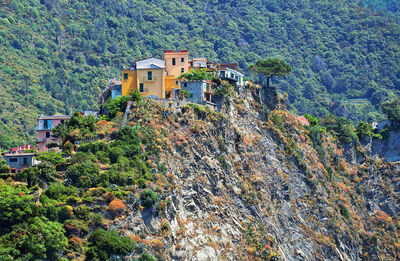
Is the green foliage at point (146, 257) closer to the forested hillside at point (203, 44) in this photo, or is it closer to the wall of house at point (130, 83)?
the wall of house at point (130, 83)

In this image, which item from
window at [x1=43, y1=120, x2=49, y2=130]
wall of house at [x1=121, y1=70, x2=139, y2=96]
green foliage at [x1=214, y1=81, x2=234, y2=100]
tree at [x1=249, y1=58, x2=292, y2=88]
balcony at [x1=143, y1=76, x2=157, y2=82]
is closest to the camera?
balcony at [x1=143, y1=76, x2=157, y2=82]

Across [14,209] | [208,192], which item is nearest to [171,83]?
[208,192]

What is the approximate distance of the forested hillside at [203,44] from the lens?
495 ft

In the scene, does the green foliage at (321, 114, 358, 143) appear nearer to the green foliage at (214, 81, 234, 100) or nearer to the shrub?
the green foliage at (214, 81, 234, 100)

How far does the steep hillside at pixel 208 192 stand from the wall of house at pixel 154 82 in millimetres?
3561

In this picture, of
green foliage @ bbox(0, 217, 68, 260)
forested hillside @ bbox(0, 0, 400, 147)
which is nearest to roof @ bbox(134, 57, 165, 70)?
green foliage @ bbox(0, 217, 68, 260)

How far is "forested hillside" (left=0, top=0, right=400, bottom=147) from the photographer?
495 feet

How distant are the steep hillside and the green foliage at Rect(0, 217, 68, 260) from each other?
0.29ft

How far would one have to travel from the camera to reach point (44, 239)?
2084 inches

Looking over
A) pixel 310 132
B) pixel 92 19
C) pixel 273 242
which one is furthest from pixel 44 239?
pixel 92 19

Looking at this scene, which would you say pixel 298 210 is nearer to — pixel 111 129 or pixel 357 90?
pixel 111 129

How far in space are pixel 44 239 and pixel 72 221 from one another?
150 inches

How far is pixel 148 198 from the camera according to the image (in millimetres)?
62375

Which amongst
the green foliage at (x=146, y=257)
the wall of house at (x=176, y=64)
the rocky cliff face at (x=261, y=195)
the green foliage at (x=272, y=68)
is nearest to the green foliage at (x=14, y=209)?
the rocky cliff face at (x=261, y=195)
